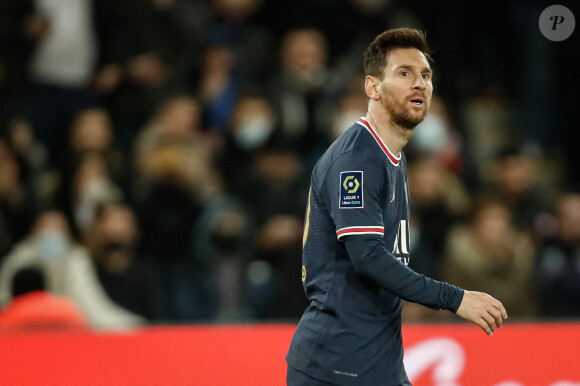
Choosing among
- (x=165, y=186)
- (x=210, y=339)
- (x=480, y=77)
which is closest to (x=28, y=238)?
(x=165, y=186)

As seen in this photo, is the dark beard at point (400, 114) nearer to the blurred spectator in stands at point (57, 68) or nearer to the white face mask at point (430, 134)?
the white face mask at point (430, 134)

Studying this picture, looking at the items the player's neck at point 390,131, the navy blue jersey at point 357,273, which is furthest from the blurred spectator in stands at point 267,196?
→ the player's neck at point 390,131

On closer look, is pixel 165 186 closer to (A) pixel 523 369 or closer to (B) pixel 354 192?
(A) pixel 523 369

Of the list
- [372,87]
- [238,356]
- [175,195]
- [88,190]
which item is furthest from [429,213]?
[372,87]

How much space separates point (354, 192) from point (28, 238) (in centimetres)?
394

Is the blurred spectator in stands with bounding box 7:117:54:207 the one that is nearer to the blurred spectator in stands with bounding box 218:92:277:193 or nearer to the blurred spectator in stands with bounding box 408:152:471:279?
the blurred spectator in stands with bounding box 218:92:277:193

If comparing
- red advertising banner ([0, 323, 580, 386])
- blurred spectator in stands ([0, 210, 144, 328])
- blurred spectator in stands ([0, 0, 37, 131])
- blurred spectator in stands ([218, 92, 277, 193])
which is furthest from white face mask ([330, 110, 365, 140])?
red advertising banner ([0, 323, 580, 386])

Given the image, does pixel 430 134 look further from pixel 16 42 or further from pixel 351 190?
pixel 351 190

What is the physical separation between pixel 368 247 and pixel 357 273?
152mm

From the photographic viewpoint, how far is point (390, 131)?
2.88 m

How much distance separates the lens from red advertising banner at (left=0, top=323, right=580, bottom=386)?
398 centimetres

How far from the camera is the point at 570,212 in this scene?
6285 mm

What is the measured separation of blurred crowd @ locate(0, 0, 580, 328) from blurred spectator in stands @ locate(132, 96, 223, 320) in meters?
0.01

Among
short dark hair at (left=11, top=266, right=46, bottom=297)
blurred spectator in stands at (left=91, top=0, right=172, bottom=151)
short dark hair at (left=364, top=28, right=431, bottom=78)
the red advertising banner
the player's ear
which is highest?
blurred spectator in stands at (left=91, top=0, right=172, bottom=151)
